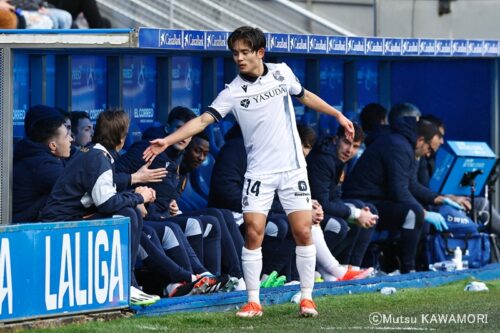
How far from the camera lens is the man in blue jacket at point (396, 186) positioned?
1313 cm

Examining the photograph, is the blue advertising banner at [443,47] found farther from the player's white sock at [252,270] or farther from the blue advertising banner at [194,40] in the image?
the player's white sock at [252,270]

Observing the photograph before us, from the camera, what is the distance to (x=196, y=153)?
11914mm

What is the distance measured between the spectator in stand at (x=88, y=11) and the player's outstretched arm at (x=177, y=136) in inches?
178

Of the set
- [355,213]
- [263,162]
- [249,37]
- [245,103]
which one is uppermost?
[249,37]

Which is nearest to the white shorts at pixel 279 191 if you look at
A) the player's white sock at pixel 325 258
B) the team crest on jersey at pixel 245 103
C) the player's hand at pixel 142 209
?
the team crest on jersey at pixel 245 103

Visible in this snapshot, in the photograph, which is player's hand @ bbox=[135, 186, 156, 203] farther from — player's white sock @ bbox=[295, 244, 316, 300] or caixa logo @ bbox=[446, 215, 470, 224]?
caixa logo @ bbox=[446, 215, 470, 224]

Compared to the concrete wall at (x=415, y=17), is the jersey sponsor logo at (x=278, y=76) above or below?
below

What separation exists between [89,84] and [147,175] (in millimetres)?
1863

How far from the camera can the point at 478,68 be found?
15242 mm

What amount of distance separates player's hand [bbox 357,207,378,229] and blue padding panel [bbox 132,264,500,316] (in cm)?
58

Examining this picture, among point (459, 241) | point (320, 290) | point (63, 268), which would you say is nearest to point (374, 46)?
point (459, 241)

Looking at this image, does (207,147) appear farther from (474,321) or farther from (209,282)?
(474,321)

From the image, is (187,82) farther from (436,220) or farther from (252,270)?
(252,270)

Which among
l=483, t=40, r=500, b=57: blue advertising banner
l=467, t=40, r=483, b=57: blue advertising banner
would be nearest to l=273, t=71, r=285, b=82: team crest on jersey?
l=467, t=40, r=483, b=57: blue advertising banner
